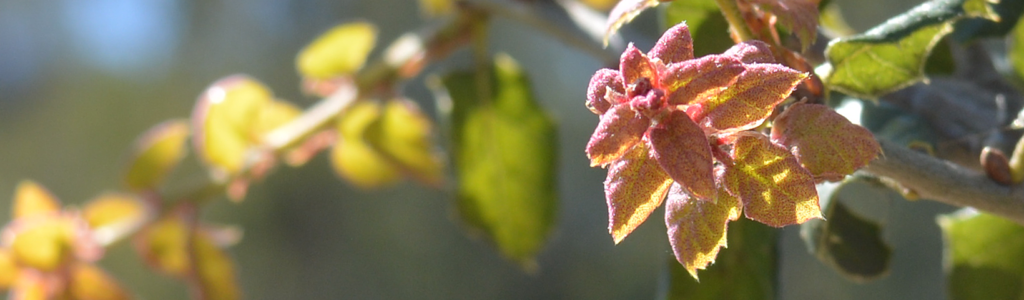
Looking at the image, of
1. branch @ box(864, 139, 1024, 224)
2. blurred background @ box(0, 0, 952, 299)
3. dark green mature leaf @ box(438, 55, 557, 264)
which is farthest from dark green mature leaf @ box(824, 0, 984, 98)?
blurred background @ box(0, 0, 952, 299)

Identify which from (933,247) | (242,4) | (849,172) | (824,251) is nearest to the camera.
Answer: (849,172)

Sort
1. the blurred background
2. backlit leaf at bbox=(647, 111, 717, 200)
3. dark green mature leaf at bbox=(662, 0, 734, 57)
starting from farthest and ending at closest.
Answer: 1. the blurred background
2. dark green mature leaf at bbox=(662, 0, 734, 57)
3. backlit leaf at bbox=(647, 111, 717, 200)

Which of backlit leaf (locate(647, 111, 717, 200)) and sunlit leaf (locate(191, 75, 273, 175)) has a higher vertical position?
sunlit leaf (locate(191, 75, 273, 175))

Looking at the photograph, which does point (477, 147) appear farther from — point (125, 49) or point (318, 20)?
point (125, 49)

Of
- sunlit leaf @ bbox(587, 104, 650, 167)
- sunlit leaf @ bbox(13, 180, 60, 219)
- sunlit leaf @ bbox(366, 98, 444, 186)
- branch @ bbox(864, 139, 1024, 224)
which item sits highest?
sunlit leaf @ bbox(13, 180, 60, 219)

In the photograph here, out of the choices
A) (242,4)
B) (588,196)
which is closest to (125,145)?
(242,4)

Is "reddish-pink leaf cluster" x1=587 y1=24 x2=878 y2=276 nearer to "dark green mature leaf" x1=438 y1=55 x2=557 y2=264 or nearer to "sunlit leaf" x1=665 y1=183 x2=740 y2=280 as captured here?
"sunlit leaf" x1=665 y1=183 x2=740 y2=280
